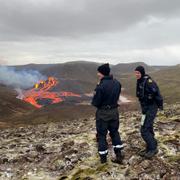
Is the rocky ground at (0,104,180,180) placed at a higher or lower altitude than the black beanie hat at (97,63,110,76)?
lower

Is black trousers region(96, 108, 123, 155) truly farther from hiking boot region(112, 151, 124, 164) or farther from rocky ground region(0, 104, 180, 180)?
Answer: rocky ground region(0, 104, 180, 180)

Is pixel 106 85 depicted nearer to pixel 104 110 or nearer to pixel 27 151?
pixel 104 110

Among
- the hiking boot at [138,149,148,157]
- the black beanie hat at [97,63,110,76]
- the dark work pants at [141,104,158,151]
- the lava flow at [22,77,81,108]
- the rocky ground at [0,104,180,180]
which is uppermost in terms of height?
the black beanie hat at [97,63,110,76]

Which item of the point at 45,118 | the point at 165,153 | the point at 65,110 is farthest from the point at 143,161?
the point at 65,110

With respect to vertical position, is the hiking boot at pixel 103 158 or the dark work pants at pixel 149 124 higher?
the dark work pants at pixel 149 124

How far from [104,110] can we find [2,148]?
806 cm

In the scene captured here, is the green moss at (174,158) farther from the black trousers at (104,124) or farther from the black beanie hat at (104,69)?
the black beanie hat at (104,69)

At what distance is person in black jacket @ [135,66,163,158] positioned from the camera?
41.1 feet

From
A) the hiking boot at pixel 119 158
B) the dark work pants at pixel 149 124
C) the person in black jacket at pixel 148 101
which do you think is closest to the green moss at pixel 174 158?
the person in black jacket at pixel 148 101

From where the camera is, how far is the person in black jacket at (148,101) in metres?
12.5

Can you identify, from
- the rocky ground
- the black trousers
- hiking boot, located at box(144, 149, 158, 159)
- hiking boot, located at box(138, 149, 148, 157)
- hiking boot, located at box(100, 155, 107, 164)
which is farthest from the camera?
hiking boot, located at box(138, 149, 148, 157)

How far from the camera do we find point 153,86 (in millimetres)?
12500

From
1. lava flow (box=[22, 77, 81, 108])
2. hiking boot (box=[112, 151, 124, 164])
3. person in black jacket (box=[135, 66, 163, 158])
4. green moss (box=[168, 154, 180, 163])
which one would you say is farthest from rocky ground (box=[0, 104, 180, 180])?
lava flow (box=[22, 77, 81, 108])

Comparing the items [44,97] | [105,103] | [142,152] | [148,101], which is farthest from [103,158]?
[44,97]
